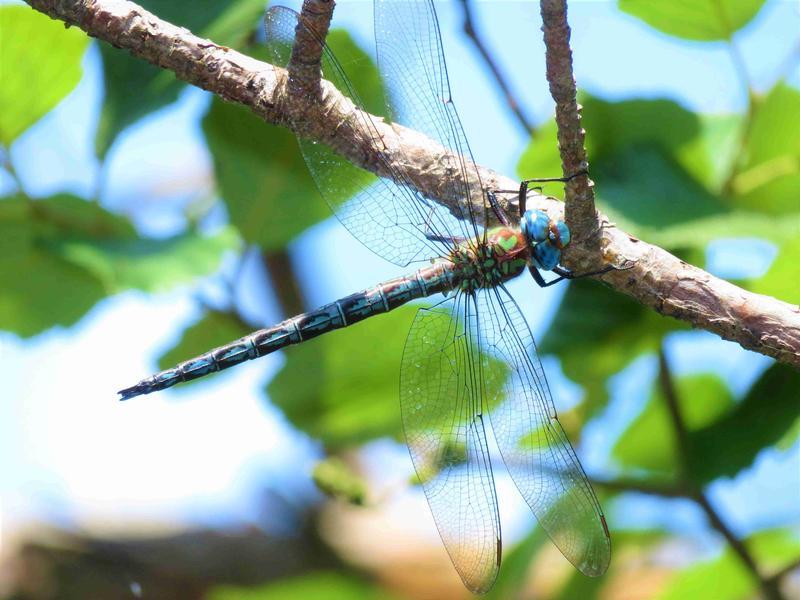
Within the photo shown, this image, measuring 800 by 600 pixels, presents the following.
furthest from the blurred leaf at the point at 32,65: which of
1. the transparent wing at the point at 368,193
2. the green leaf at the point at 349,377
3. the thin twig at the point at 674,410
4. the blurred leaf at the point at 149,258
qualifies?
the thin twig at the point at 674,410

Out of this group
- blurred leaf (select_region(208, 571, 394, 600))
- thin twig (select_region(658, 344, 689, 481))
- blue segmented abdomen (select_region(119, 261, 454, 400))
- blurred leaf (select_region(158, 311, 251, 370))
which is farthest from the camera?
blurred leaf (select_region(208, 571, 394, 600))

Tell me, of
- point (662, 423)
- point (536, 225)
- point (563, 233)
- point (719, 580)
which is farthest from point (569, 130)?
point (719, 580)

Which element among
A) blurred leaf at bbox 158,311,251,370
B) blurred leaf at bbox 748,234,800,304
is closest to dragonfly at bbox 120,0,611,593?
blurred leaf at bbox 158,311,251,370

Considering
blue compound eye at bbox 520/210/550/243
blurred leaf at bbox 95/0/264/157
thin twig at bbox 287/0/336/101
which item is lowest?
blue compound eye at bbox 520/210/550/243

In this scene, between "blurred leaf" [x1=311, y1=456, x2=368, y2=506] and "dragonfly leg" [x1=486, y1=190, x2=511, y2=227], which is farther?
"blurred leaf" [x1=311, y1=456, x2=368, y2=506]

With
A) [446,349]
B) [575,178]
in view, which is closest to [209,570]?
[446,349]

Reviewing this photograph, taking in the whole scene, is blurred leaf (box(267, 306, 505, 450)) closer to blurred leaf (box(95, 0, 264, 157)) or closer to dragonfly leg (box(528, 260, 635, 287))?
dragonfly leg (box(528, 260, 635, 287))
